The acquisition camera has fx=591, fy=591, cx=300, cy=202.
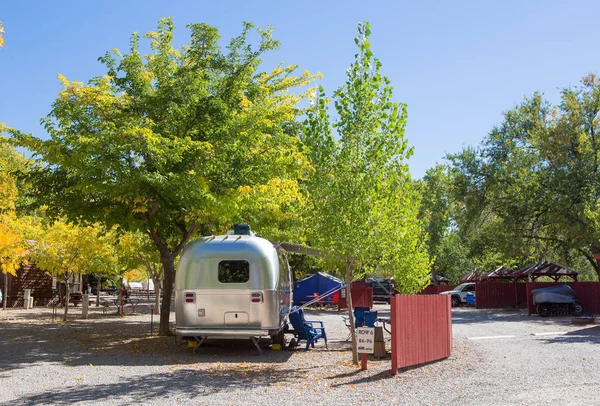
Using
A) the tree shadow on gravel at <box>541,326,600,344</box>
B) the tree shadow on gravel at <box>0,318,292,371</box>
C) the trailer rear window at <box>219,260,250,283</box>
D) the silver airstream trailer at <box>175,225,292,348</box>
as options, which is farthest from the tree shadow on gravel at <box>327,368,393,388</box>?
the tree shadow on gravel at <box>541,326,600,344</box>

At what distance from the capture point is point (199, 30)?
1549 cm

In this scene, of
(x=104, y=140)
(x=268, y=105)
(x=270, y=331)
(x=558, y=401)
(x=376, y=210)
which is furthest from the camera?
(x=268, y=105)

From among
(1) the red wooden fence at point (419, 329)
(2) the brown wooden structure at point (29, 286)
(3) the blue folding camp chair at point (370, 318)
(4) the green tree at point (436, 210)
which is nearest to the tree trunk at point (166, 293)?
(3) the blue folding camp chair at point (370, 318)

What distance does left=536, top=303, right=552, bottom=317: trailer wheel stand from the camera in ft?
81.8

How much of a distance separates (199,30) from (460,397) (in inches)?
451

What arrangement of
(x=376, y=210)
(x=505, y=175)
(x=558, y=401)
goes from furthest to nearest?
(x=505, y=175) < (x=376, y=210) < (x=558, y=401)

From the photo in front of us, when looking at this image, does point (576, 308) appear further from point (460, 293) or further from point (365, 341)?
point (365, 341)

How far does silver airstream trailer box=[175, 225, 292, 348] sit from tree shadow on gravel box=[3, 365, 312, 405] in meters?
1.27

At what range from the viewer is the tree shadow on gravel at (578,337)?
14.4 metres

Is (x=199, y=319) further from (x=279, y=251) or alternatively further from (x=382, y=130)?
(x=382, y=130)

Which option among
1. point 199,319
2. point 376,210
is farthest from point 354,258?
point 199,319

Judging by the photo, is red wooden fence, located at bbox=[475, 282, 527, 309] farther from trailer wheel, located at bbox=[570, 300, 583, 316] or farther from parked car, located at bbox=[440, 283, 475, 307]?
trailer wheel, located at bbox=[570, 300, 583, 316]

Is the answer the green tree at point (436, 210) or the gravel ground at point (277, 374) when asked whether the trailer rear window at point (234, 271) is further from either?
the green tree at point (436, 210)

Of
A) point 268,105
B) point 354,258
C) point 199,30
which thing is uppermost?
point 199,30
